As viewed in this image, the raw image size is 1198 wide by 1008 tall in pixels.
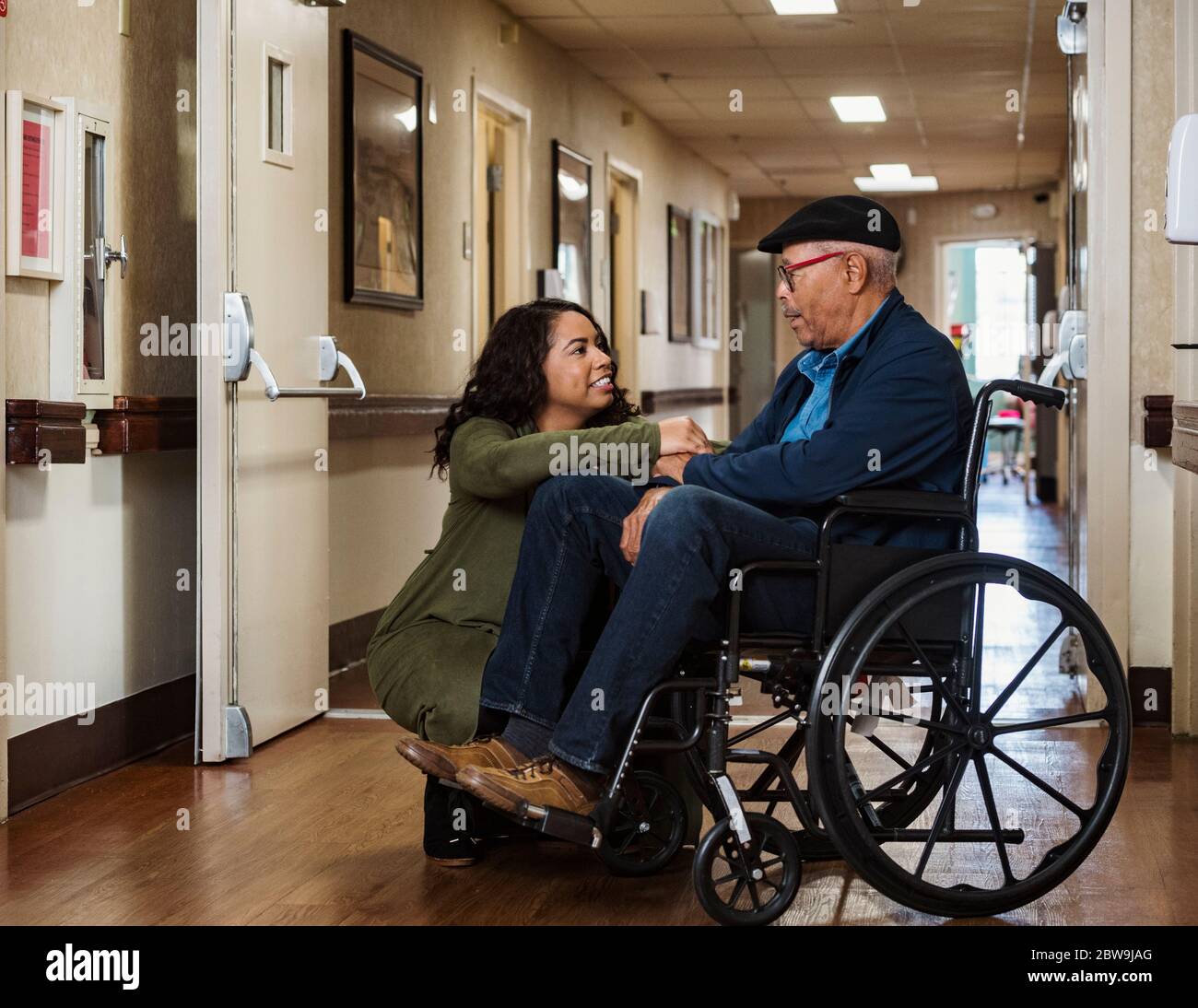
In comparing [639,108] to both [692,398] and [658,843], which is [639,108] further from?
[658,843]

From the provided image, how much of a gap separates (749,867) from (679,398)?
27.2ft

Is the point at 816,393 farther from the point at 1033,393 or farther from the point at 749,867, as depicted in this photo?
the point at 749,867

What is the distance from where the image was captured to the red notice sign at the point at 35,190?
3.17 m

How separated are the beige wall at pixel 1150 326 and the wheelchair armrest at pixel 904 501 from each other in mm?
1884

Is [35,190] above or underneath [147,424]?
above

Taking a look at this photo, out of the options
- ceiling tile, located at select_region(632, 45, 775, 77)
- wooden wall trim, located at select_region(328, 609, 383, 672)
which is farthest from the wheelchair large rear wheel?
ceiling tile, located at select_region(632, 45, 775, 77)

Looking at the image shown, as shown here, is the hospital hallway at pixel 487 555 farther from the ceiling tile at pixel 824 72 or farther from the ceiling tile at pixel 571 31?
the ceiling tile at pixel 824 72

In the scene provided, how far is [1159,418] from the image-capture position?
3.96 metres

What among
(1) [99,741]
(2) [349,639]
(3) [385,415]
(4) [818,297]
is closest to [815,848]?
(4) [818,297]

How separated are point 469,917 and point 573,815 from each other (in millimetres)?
274

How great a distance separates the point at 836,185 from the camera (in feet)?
44.9

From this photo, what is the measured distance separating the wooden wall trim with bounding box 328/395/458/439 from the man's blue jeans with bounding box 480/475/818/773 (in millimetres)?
2135

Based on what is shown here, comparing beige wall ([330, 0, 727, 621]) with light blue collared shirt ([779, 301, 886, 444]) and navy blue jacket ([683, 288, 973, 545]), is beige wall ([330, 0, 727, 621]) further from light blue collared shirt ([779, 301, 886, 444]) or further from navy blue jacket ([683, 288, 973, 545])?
navy blue jacket ([683, 288, 973, 545])

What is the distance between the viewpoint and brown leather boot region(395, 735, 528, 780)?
2430mm
